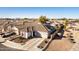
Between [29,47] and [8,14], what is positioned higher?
[8,14]

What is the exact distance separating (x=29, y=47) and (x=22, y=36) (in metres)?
0.18

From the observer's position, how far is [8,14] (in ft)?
7.74

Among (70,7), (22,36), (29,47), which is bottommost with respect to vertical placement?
(29,47)

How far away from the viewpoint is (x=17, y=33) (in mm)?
2277
